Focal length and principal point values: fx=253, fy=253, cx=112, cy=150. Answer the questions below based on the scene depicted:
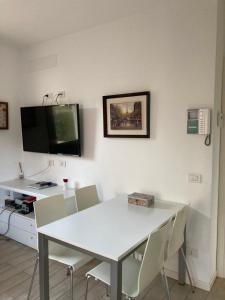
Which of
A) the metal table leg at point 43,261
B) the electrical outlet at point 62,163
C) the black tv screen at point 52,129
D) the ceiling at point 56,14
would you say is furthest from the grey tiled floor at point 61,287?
the ceiling at point 56,14

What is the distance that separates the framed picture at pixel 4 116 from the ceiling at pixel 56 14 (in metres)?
0.89

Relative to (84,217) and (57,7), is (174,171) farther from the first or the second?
(57,7)

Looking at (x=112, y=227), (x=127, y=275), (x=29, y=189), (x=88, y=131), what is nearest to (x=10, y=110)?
(x=29, y=189)

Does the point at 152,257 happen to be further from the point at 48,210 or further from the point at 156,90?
the point at 156,90

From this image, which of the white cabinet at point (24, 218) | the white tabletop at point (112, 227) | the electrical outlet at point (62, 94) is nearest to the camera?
the white tabletop at point (112, 227)

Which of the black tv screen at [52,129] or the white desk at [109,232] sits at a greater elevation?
the black tv screen at [52,129]

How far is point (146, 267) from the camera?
1626mm

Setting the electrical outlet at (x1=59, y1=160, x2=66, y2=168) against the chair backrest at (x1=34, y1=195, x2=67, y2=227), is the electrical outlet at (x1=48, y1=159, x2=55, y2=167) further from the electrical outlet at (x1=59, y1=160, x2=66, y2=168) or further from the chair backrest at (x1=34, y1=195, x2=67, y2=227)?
the chair backrest at (x1=34, y1=195, x2=67, y2=227)

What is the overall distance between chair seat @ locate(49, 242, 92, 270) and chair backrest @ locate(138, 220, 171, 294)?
603 mm

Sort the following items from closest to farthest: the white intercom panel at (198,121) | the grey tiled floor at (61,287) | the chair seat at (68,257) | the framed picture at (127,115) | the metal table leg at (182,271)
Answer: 1. the chair seat at (68,257)
2. the white intercom panel at (198,121)
3. the grey tiled floor at (61,287)
4. the metal table leg at (182,271)
5. the framed picture at (127,115)

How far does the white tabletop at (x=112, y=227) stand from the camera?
1629mm

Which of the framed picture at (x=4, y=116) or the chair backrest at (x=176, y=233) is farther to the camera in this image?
the framed picture at (x=4, y=116)

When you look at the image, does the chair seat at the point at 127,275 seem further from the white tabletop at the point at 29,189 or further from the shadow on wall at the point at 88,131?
the shadow on wall at the point at 88,131

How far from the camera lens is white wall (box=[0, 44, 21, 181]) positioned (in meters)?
3.56
